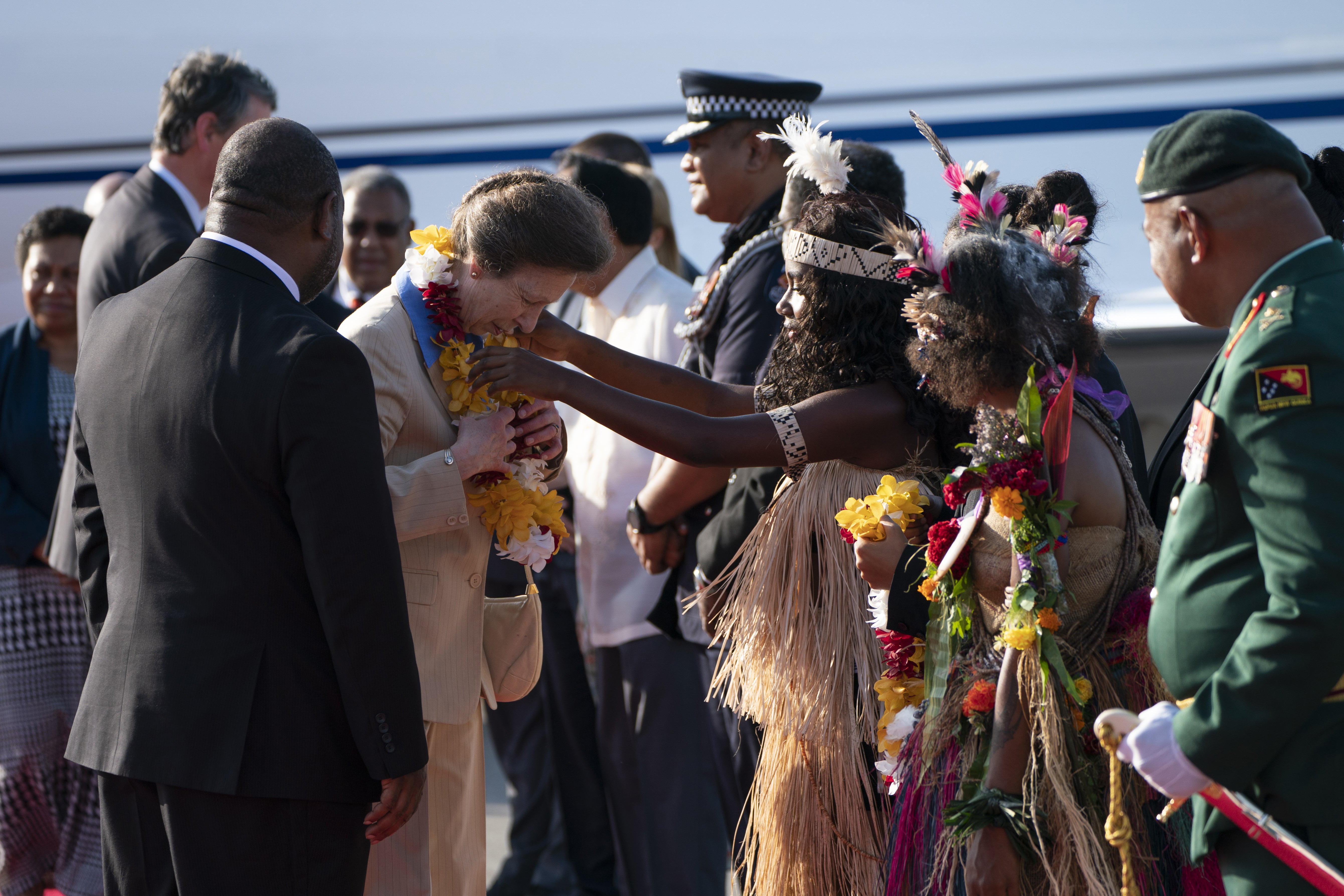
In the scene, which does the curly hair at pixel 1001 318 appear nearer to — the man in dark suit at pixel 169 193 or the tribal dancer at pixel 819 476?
the tribal dancer at pixel 819 476

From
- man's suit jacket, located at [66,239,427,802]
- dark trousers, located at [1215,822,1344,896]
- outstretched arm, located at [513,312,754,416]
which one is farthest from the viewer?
outstretched arm, located at [513,312,754,416]

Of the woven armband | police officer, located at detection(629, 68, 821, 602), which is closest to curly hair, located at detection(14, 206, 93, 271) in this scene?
police officer, located at detection(629, 68, 821, 602)

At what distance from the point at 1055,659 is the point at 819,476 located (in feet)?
2.89

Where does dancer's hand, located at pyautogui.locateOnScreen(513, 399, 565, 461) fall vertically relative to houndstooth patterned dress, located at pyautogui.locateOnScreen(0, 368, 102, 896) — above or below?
above

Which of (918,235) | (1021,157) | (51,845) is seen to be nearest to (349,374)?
(918,235)

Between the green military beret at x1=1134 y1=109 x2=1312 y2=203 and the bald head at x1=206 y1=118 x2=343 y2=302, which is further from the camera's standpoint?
the bald head at x1=206 y1=118 x2=343 y2=302

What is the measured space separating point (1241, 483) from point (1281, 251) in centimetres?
38

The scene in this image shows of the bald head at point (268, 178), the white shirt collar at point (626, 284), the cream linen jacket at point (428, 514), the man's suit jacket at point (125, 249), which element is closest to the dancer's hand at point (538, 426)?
the cream linen jacket at point (428, 514)

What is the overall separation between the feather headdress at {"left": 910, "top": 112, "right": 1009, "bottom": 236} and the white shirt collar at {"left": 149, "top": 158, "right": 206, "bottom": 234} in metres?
2.49

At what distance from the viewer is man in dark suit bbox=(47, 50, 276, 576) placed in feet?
12.2

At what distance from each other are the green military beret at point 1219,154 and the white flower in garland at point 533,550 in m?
1.42

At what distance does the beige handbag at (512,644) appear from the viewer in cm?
270

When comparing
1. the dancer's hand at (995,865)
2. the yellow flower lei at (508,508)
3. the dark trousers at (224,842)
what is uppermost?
the yellow flower lei at (508,508)

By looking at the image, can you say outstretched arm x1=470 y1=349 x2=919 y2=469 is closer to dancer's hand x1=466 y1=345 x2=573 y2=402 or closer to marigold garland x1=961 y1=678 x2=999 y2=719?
dancer's hand x1=466 y1=345 x2=573 y2=402
